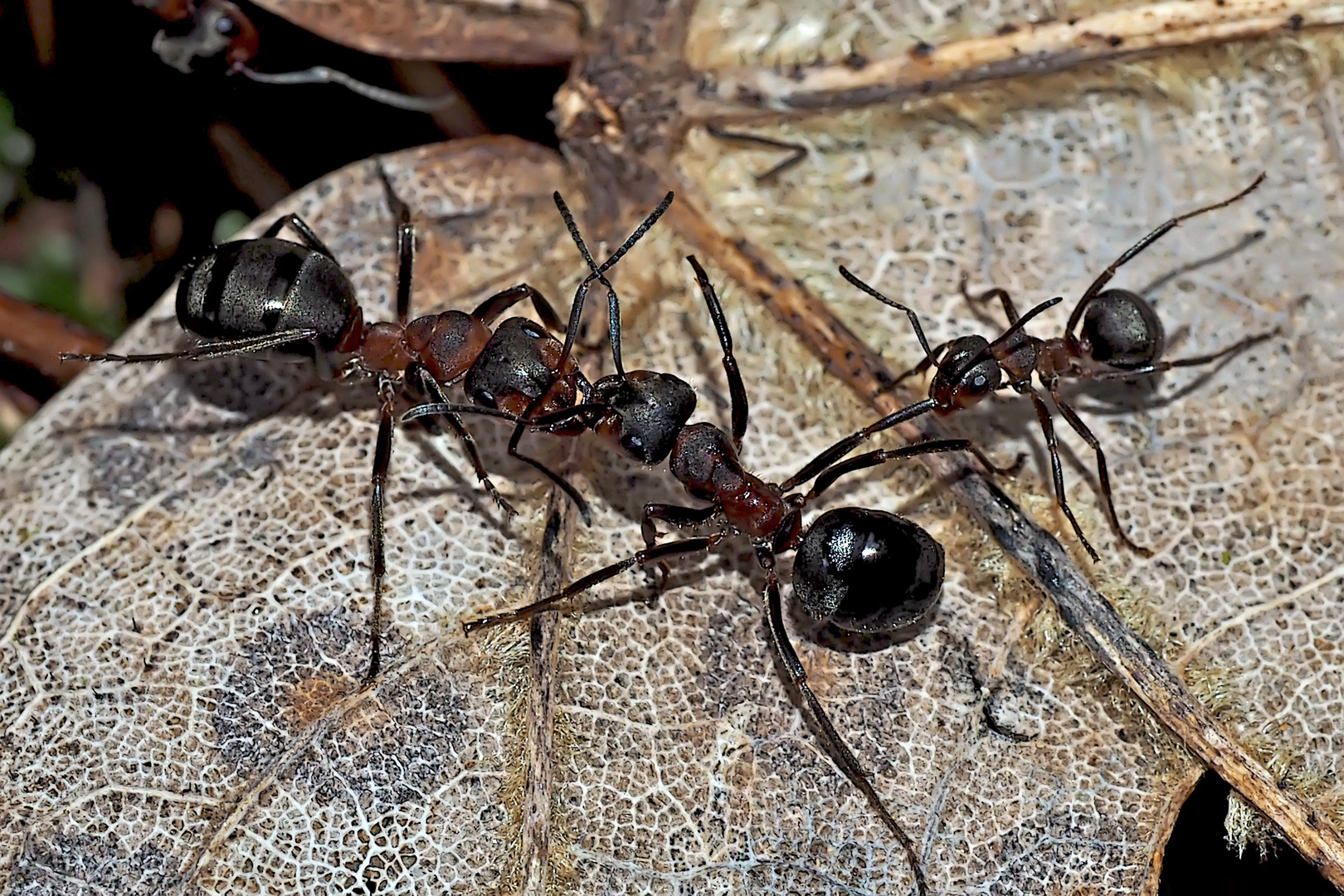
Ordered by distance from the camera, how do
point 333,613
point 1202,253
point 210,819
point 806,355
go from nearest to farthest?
point 210,819
point 333,613
point 806,355
point 1202,253

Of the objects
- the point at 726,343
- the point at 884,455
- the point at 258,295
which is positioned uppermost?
the point at 258,295

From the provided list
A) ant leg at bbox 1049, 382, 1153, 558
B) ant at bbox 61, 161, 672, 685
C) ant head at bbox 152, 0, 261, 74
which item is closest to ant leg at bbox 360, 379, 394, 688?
ant at bbox 61, 161, 672, 685

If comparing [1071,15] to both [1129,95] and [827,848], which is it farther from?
[827,848]

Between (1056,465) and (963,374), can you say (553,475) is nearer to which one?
(963,374)

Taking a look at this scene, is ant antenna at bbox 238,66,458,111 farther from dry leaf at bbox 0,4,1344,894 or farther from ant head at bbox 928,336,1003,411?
ant head at bbox 928,336,1003,411

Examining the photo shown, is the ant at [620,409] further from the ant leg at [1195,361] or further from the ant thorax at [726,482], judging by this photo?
the ant leg at [1195,361]

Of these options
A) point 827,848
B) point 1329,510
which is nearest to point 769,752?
point 827,848

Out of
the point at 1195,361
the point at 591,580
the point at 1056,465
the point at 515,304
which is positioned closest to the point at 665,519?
the point at 591,580
